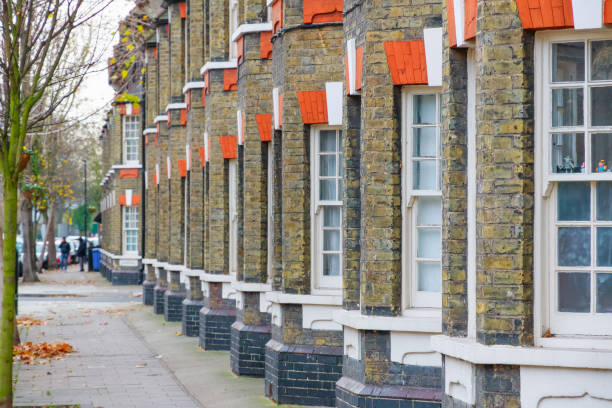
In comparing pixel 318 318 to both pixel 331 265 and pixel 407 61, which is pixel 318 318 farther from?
pixel 407 61

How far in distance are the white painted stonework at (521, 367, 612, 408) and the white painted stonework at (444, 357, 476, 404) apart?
402mm

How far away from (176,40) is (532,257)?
70.3ft

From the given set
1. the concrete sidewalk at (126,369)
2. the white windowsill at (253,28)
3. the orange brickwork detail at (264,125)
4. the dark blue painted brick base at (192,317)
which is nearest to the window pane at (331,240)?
the concrete sidewalk at (126,369)

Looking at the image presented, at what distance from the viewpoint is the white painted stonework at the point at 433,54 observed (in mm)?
10620

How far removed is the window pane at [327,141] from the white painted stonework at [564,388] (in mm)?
7135

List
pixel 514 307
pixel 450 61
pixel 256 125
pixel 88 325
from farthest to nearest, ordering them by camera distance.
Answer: pixel 88 325 → pixel 256 125 → pixel 450 61 → pixel 514 307

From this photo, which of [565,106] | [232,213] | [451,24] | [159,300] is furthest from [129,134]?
[565,106]

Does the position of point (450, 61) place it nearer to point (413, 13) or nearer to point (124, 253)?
point (413, 13)

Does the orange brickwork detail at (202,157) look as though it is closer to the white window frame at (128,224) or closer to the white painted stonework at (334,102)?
the white painted stonework at (334,102)

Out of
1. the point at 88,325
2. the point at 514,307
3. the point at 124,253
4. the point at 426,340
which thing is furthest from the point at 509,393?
the point at 124,253

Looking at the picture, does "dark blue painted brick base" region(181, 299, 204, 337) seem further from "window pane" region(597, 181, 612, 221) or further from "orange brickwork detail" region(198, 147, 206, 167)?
"window pane" region(597, 181, 612, 221)

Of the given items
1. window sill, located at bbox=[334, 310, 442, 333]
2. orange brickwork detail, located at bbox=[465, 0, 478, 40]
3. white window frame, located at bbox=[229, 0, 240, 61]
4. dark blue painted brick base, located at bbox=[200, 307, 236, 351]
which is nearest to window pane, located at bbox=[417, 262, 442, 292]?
window sill, located at bbox=[334, 310, 442, 333]

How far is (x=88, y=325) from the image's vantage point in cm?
2762

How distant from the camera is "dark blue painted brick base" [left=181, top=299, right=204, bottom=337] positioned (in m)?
24.1
